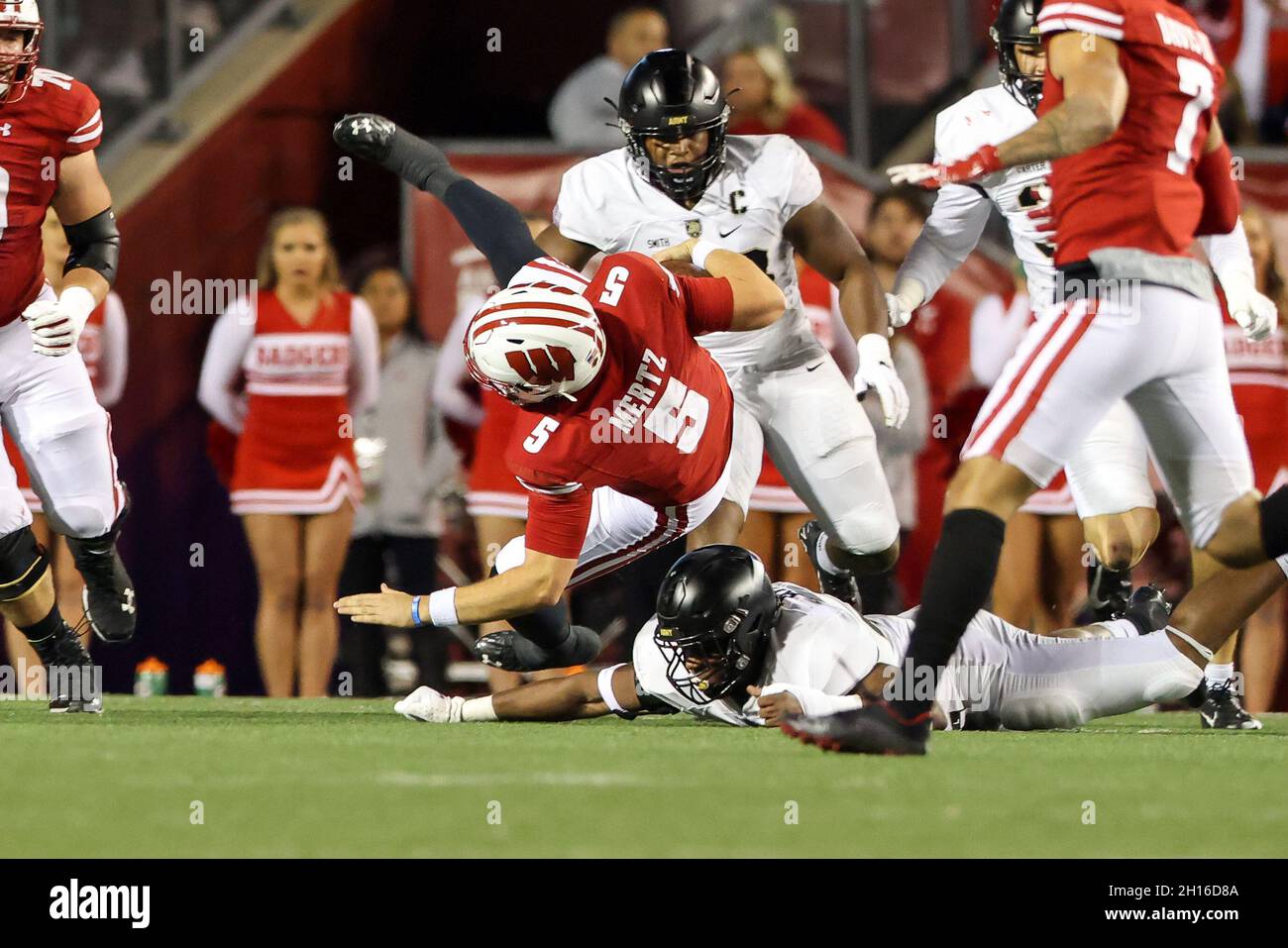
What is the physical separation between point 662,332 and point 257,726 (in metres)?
1.57

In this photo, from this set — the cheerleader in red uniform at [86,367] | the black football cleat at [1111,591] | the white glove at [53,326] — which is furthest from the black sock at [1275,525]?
the cheerleader in red uniform at [86,367]

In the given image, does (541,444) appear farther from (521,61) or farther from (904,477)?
(521,61)

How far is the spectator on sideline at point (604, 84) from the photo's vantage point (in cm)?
912

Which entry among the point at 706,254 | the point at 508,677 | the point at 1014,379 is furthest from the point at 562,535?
the point at 508,677

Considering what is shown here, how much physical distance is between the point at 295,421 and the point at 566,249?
198 centimetres

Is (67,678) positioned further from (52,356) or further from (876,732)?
(876,732)

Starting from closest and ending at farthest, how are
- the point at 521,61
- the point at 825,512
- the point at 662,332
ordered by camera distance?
the point at 662,332 → the point at 825,512 → the point at 521,61

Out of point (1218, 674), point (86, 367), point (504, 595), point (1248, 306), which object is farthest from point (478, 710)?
point (86, 367)

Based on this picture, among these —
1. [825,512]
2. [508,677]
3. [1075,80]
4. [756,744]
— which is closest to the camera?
[1075,80]

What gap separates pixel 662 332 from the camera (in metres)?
5.89

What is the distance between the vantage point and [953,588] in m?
4.78

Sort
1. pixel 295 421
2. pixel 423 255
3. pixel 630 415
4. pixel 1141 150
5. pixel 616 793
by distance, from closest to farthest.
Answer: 1. pixel 616 793
2. pixel 1141 150
3. pixel 630 415
4. pixel 295 421
5. pixel 423 255

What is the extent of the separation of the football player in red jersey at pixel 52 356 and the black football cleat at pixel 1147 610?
118 inches

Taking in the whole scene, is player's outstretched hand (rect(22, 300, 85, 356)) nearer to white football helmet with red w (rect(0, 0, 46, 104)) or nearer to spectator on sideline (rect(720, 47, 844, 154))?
white football helmet with red w (rect(0, 0, 46, 104))
